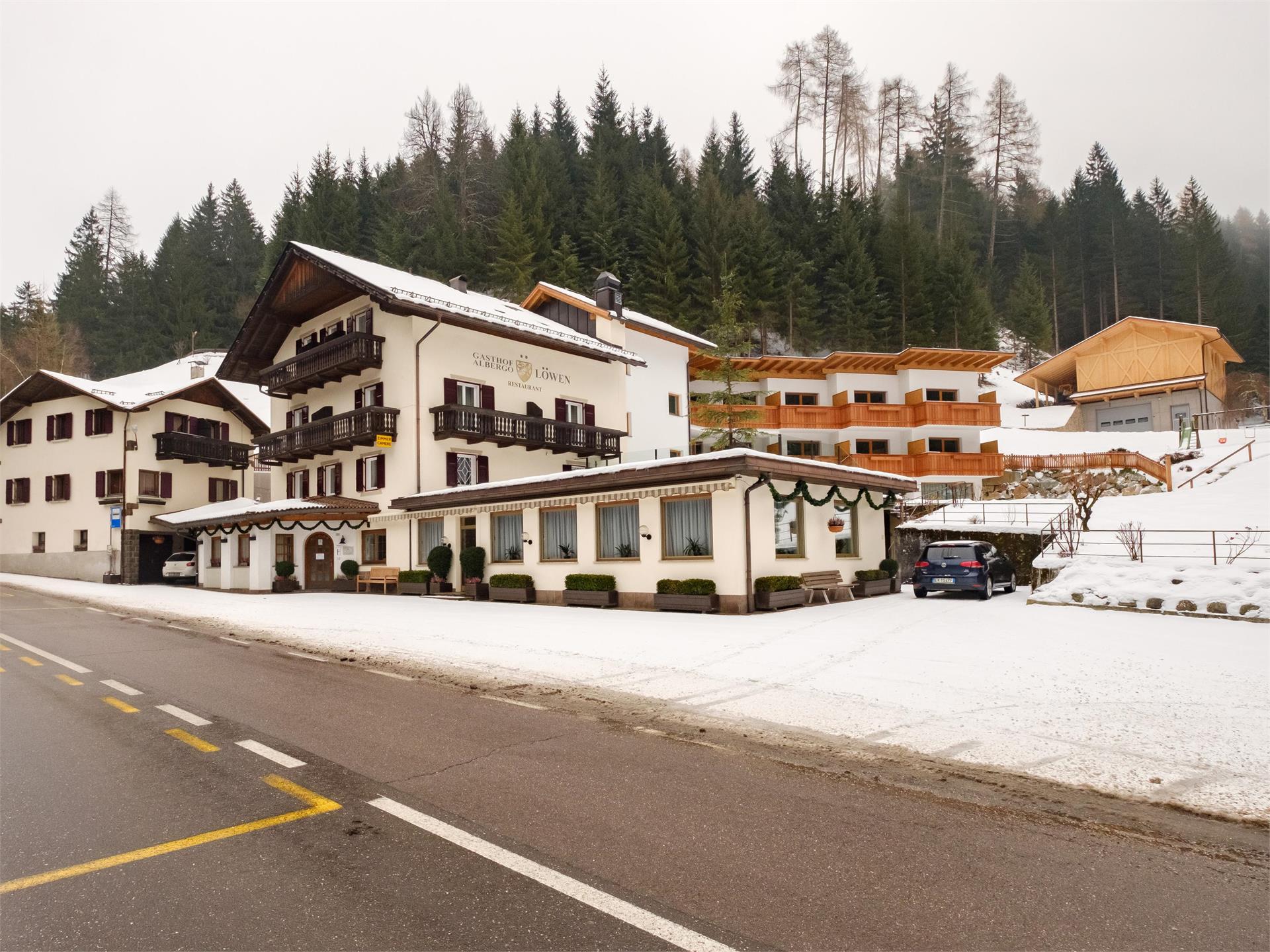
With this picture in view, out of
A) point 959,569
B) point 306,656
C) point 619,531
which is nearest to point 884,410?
point 959,569

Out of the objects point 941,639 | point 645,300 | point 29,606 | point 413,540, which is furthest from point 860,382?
point 29,606

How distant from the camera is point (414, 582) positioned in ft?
89.1

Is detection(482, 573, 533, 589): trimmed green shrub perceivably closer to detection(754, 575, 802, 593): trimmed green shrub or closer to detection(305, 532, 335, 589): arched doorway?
detection(754, 575, 802, 593): trimmed green shrub

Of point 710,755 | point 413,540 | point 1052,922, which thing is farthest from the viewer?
point 413,540

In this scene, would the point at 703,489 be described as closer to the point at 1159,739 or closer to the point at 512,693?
the point at 512,693

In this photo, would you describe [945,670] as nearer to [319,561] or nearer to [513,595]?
[513,595]

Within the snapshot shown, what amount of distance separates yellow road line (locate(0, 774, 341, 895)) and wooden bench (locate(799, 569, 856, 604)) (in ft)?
53.0

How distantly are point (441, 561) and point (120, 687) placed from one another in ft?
53.2

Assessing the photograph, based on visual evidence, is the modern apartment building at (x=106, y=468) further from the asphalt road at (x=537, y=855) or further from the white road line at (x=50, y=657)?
the asphalt road at (x=537, y=855)

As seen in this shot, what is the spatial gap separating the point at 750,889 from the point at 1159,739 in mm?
5265

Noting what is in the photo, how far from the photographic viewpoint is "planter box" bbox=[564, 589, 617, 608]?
2080 cm

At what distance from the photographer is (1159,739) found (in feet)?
22.9

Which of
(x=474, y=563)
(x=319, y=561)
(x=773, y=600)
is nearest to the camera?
(x=773, y=600)

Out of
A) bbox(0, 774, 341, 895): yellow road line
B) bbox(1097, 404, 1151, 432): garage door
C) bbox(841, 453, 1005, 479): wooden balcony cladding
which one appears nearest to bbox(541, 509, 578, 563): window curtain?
bbox(0, 774, 341, 895): yellow road line
